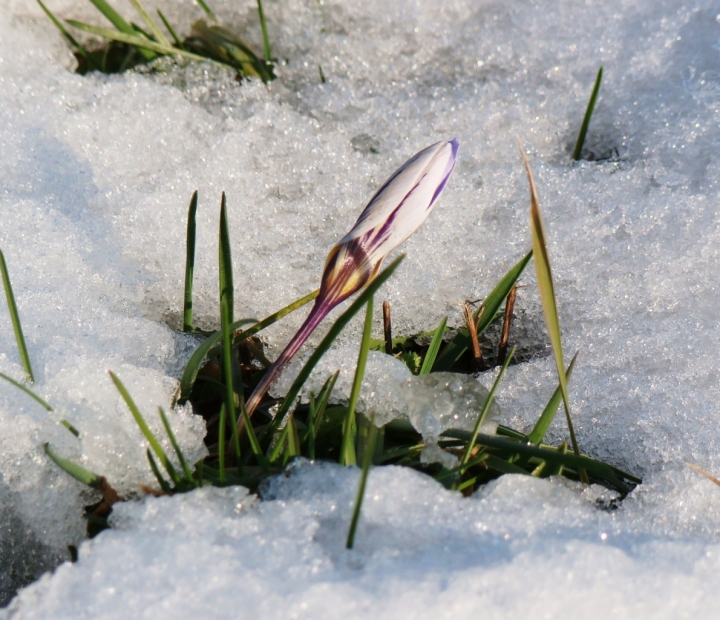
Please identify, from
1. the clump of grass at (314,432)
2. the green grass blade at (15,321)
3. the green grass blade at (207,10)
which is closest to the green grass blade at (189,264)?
the clump of grass at (314,432)

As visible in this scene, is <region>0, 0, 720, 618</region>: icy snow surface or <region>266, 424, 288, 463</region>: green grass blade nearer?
<region>0, 0, 720, 618</region>: icy snow surface

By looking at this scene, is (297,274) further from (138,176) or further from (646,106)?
(646,106)

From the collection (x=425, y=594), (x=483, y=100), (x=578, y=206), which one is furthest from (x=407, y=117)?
(x=425, y=594)

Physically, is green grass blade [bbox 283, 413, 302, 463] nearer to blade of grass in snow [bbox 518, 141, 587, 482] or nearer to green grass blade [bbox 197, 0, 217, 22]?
blade of grass in snow [bbox 518, 141, 587, 482]

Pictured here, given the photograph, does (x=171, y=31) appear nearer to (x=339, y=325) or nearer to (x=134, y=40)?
(x=134, y=40)

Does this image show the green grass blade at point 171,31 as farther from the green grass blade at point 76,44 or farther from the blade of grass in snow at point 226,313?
the blade of grass in snow at point 226,313

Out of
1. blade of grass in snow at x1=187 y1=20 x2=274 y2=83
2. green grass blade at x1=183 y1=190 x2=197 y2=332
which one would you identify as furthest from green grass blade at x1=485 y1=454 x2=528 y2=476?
blade of grass in snow at x1=187 y1=20 x2=274 y2=83
